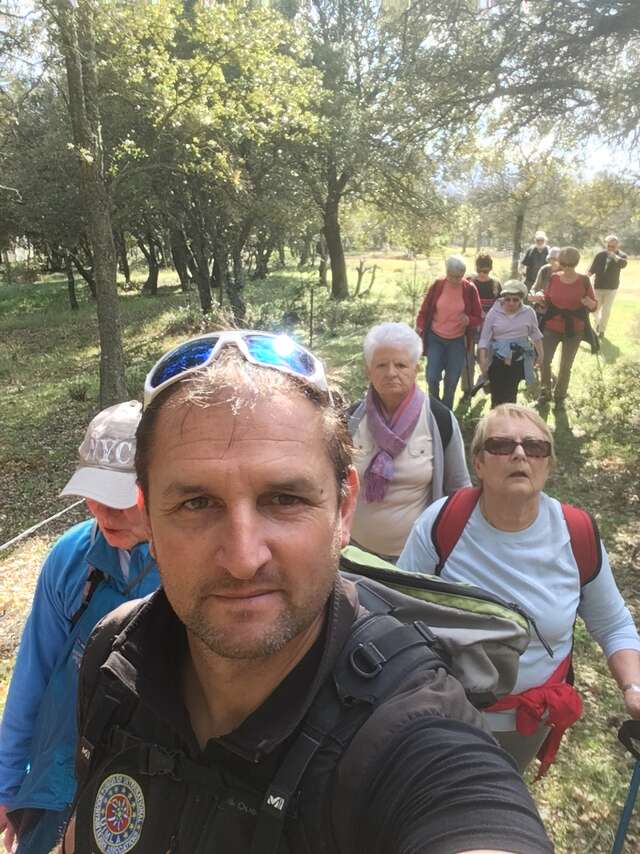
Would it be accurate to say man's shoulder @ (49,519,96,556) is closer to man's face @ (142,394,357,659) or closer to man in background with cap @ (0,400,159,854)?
man in background with cap @ (0,400,159,854)

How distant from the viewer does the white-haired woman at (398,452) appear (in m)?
3.19

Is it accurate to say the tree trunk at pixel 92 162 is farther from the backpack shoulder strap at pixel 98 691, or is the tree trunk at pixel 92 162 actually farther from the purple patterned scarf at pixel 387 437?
the backpack shoulder strap at pixel 98 691

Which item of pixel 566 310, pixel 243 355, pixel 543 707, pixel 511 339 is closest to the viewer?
pixel 243 355

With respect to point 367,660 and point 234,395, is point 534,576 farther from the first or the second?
point 234,395

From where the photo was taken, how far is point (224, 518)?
1102mm

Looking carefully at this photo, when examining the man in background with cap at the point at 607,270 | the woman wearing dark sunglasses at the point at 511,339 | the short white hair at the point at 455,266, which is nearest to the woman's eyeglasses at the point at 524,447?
the woman wearing dark sunglasses at the point at 511,339

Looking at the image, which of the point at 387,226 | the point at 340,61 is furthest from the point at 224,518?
the point at 387,226

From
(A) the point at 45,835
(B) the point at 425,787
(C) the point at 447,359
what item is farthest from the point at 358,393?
(B) the point at 425,787

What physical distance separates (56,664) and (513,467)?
5.63ft

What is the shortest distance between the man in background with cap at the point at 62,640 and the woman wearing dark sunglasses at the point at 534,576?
1.09 m

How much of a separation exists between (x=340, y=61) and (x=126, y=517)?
69.5ft

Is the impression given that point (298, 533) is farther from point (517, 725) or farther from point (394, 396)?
point (394, 396)

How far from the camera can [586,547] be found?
212cm

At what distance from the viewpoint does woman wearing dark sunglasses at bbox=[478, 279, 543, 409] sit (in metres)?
6.77
